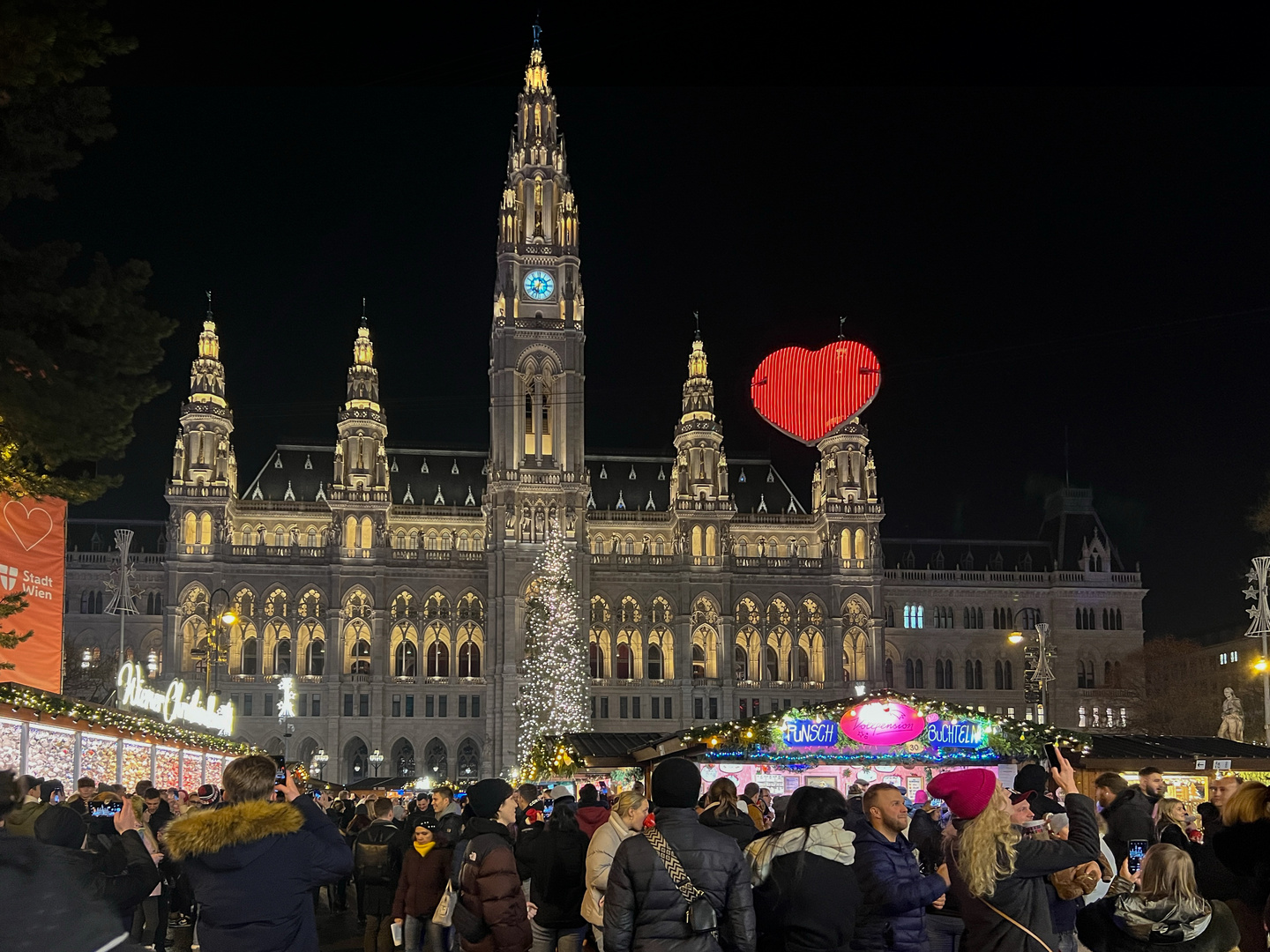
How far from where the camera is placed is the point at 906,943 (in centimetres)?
668

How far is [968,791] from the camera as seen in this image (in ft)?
22.1

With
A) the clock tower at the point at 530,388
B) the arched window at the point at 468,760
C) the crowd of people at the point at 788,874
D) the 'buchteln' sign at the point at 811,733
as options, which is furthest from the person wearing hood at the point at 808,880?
the arched window at the point at 468,760

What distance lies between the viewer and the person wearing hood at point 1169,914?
612 centimetres

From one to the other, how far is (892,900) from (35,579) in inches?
925

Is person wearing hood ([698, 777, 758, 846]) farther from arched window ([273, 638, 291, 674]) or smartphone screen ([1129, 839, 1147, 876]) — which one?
arched window ([273, 638, 291, 674])

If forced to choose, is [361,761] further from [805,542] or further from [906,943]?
[906,943]

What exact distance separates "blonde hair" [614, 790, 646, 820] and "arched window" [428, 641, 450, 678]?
72.5 m

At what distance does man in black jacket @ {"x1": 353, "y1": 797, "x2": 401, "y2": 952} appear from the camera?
13.5 meters

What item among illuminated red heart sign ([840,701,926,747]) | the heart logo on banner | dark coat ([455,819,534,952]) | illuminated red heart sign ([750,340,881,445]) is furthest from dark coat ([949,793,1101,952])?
the heart logo on banner

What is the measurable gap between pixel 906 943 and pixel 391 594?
74.0 meters

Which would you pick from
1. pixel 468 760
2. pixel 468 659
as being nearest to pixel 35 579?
pixel 468 659

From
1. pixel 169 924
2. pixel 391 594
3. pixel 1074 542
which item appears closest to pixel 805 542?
pixel 1074 542

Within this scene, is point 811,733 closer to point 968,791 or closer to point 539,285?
point 968,791

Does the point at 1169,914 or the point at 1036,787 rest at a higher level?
the point at 1036,787
